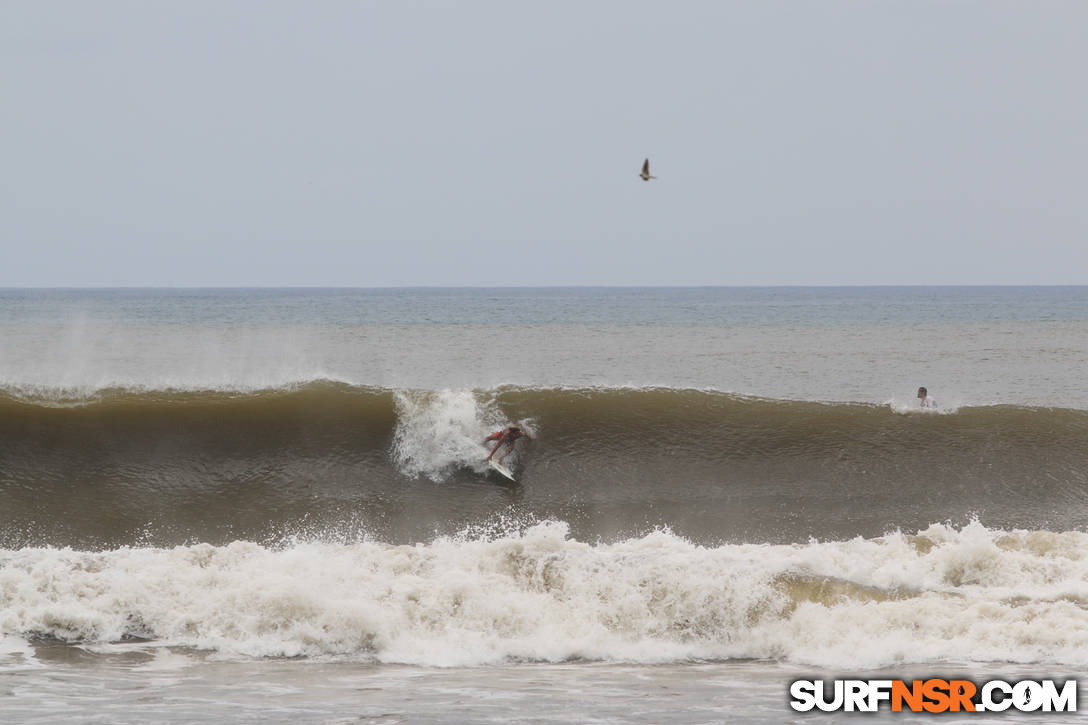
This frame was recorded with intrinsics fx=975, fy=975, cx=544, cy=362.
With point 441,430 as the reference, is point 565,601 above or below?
below

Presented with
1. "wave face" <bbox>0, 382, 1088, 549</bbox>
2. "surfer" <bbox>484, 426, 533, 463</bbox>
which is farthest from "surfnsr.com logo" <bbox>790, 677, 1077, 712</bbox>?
"surfer" <bbox>484, 426, 533, 463</bbox>

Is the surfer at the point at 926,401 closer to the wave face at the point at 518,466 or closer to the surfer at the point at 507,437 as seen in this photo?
the wave face at the point at 518,466

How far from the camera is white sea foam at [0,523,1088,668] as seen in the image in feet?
28.8

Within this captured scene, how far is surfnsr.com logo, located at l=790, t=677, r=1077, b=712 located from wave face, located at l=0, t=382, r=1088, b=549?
410 centimetres

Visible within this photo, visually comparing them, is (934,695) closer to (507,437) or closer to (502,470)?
(502,470)

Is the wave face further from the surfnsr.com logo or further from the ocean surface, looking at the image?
the surfnsr.com logo

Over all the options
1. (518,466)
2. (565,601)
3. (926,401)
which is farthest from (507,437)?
(926,401)

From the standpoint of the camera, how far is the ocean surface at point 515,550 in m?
7.95

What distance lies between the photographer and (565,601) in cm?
961

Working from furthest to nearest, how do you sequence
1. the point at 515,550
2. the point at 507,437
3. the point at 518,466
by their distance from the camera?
the point at 507,437, the point at 518,466, the point at 515,550

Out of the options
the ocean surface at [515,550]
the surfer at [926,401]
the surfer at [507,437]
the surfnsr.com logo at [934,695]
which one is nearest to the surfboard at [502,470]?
the ocean surface at [515,550]

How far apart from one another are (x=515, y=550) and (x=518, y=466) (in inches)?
115

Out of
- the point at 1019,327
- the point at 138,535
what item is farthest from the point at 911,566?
the point at 1019,327

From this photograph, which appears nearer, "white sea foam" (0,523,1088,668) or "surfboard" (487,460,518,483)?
"white sea foam" (0,523,1088,668)
